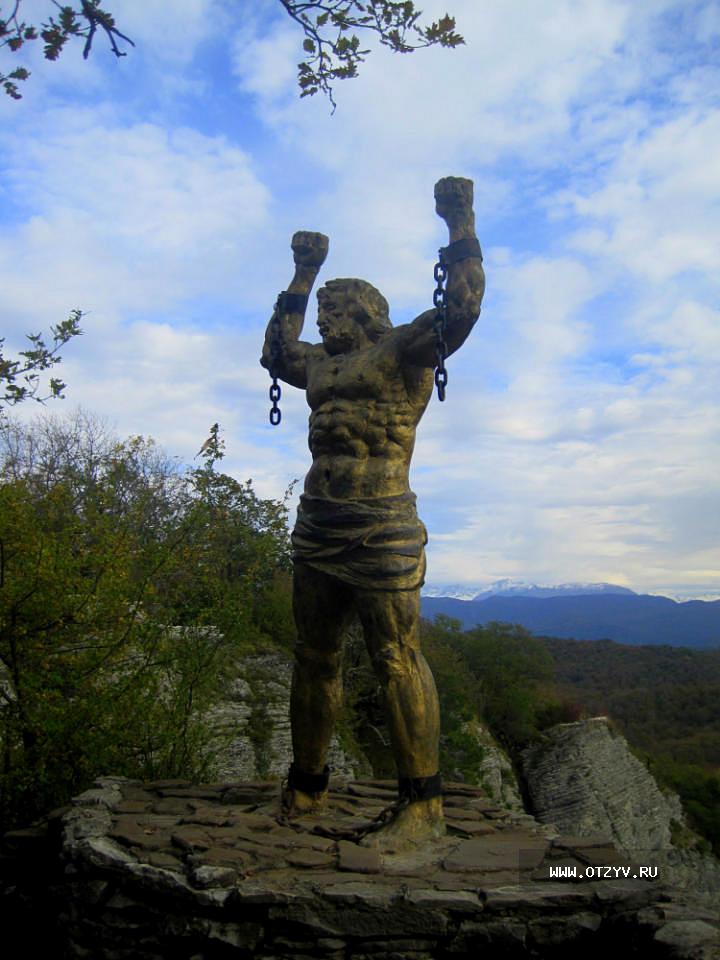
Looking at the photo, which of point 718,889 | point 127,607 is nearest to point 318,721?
point 127,607

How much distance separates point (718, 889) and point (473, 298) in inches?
593

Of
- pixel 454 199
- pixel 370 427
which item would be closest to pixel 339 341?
pixel 370 427

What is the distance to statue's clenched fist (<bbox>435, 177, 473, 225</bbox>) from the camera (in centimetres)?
403

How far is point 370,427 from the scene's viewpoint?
407 centimetres

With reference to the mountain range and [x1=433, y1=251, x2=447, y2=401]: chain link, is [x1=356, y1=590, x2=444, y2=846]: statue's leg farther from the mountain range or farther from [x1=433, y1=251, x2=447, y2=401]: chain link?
the mountain range

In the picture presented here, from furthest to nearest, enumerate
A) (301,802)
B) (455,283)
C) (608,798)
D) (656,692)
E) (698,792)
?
(656,692), (698,792), (608,798), (301,802), (455,283)

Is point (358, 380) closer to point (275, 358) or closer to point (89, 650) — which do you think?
point (275, 358)

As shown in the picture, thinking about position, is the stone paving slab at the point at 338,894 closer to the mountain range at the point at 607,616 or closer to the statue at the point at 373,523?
the statue at the point at 373,523

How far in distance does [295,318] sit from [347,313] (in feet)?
2.01

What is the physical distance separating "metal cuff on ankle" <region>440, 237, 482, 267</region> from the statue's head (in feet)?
1.94

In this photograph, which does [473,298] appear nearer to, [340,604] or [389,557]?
[389,557]

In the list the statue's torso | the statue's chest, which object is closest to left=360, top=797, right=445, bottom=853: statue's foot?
the statue's torso

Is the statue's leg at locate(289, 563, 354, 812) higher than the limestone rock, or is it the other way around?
the statue's leg at locate(289, 563, 354, 812)

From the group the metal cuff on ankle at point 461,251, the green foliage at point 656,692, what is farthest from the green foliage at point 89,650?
the green foliage at point 656,692
